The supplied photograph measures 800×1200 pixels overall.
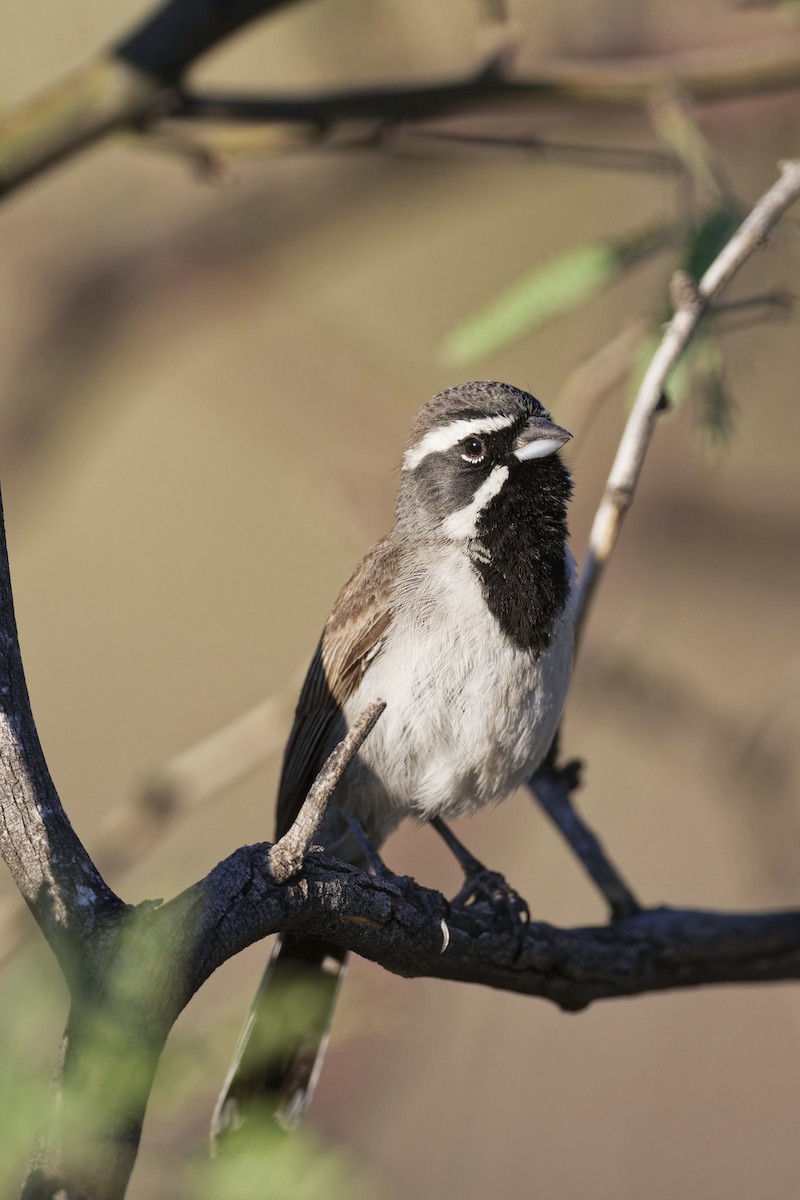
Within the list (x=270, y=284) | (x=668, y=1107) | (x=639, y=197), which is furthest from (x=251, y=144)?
(x=668, y=1107)

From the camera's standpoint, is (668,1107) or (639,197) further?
(639,197)

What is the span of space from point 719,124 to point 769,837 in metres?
3.10

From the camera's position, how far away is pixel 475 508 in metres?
3.94

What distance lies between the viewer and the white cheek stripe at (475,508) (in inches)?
154

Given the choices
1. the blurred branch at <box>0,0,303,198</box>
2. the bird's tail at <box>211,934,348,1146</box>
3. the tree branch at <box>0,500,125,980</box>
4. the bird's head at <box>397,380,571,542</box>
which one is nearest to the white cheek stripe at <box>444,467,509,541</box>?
the bird's head at <box>397,380,571,542</box>

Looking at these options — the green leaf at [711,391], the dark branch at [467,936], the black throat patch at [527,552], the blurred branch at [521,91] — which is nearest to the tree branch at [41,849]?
the dark branch at [467,936]

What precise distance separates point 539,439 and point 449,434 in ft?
1.07

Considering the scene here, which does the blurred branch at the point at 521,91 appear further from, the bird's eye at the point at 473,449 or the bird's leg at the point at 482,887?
the bird's leg at the point at 482,887

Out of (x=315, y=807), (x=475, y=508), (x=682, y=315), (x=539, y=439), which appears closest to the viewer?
(x=315, y=807)

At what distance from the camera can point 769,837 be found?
505 cm

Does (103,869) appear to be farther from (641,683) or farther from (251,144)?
(251,144)

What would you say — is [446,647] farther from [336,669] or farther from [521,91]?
[521,91]

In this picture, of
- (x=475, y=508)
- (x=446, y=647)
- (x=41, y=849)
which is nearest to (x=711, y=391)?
(x=475, y=508)

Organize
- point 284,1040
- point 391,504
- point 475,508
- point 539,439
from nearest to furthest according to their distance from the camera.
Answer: point 284,1040
point 539,439
point 475,508
point 391,504
